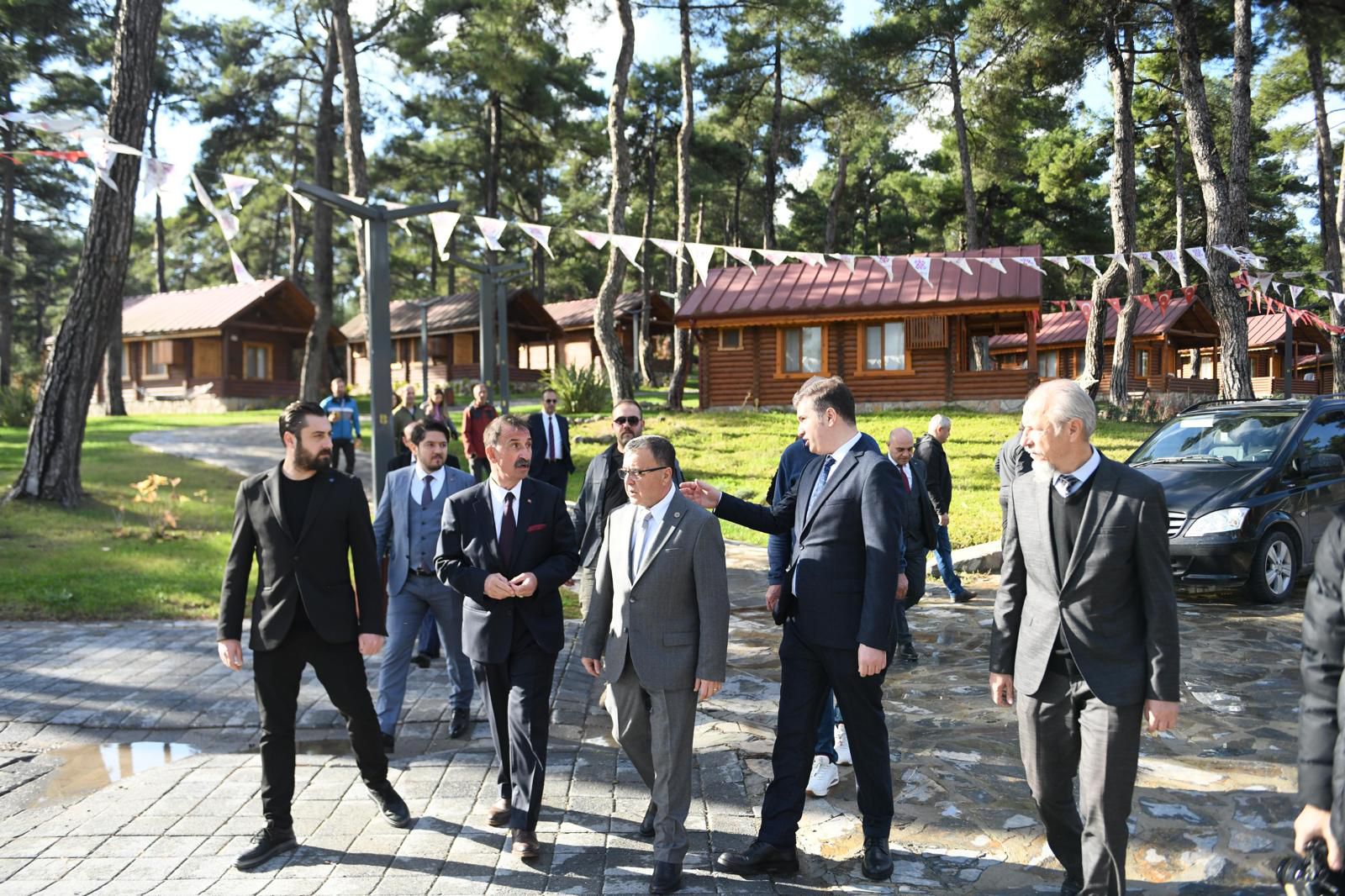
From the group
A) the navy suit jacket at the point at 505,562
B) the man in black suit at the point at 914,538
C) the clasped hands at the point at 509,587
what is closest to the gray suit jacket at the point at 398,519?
the navy suit jacket at the point at 505,562

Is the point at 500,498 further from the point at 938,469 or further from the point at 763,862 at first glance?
the point at 938,469

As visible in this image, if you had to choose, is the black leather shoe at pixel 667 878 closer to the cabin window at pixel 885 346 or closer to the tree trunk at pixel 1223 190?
the tree trunk at pixel 1223 190

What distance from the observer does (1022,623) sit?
366 cm

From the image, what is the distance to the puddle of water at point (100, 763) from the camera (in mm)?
5241

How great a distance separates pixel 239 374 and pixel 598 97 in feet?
57.3

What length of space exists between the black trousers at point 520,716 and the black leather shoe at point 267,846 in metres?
0.96

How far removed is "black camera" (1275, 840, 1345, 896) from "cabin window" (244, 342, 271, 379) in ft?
133

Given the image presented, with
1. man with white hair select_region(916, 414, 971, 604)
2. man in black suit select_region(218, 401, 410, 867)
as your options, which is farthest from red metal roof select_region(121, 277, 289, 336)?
man in black suit select_region(218, 401, 410, 867)

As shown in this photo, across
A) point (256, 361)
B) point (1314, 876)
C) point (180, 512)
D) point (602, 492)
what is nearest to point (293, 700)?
point (602, 492)

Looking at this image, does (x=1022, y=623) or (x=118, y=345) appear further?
(x=118, y=345)

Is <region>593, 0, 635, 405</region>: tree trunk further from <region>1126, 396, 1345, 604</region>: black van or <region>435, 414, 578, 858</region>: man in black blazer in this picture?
<region>435, 414, 578, 858</region>: man in black blazer

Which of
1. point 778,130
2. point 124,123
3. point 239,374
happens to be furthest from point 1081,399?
point 239,374

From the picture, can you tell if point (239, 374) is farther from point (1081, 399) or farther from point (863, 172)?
point (1081, 399)

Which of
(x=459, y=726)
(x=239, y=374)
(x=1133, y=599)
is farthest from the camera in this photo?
(x=239, y=374)
